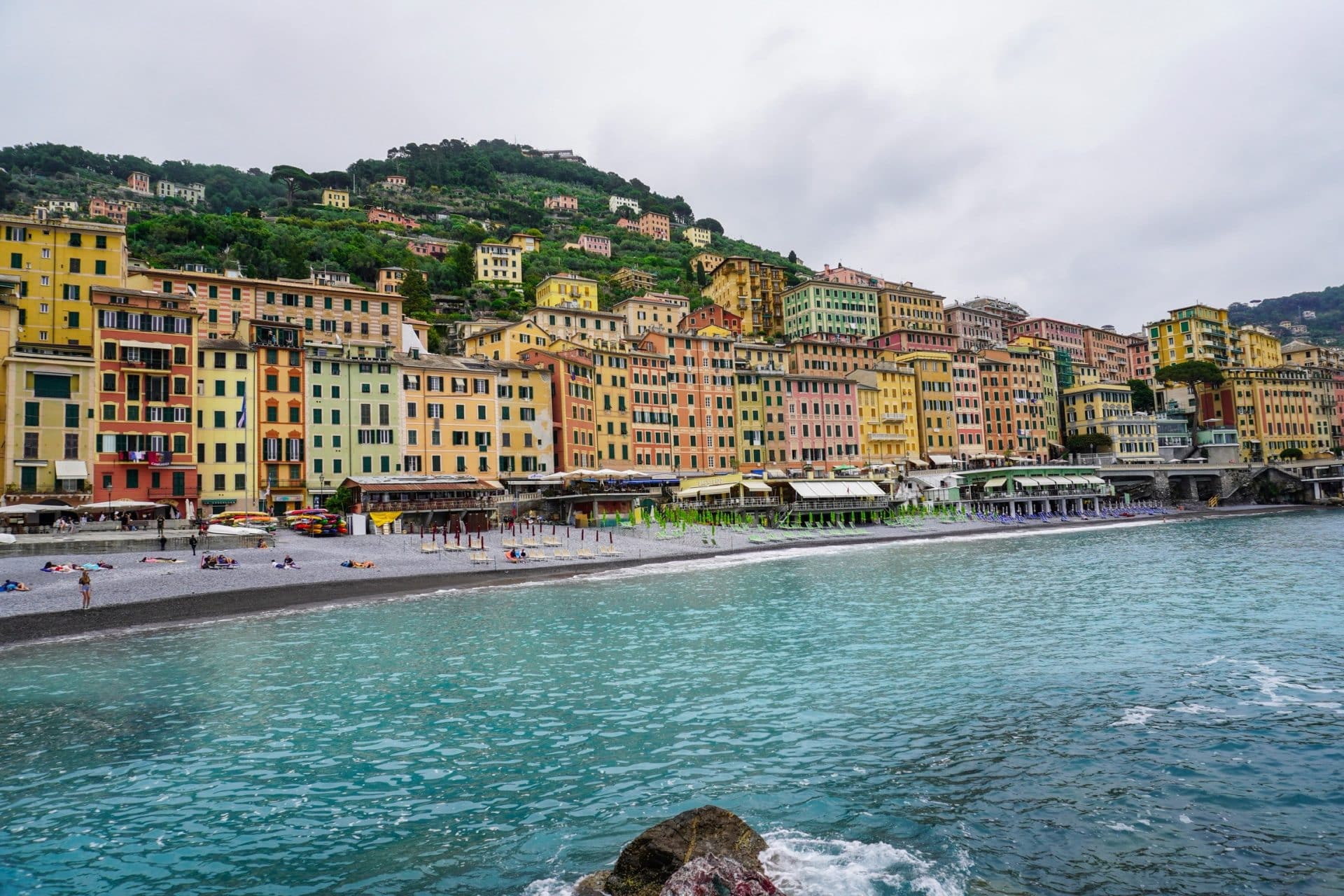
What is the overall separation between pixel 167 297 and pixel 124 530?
20.7m

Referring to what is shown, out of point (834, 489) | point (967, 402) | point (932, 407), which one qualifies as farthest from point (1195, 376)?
point (834, 489)

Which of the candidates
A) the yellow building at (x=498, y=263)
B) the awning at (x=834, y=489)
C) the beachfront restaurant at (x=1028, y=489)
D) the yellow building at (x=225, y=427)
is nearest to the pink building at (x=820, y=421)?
the awning at (x=834, y=489)

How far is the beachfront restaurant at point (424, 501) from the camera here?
58281 millimetres

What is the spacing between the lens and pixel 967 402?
112250 mm

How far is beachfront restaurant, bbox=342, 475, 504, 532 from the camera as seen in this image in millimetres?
58281

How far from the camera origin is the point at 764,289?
142250mm

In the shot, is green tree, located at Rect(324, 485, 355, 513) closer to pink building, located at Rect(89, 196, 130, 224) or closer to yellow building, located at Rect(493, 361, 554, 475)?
yellow building, located at Rect(493, 361, 554, 475)

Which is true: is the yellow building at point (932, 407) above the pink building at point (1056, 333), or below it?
below

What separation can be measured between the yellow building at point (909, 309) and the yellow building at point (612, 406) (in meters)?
64.8

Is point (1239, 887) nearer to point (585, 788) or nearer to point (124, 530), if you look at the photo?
point (585, 788)

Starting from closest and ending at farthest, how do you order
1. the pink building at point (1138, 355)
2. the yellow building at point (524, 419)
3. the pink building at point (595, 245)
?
the yellow building at point (524, 419)
the pink building at point (1138, 355)
the pink building at point (595, 245)

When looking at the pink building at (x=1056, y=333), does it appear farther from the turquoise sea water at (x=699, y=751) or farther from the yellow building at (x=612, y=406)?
the turquoise sea water at (x=699, y=751)

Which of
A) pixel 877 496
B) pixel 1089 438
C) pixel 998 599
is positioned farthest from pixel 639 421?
pixel 1089 438

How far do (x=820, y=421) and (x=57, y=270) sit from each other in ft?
245
